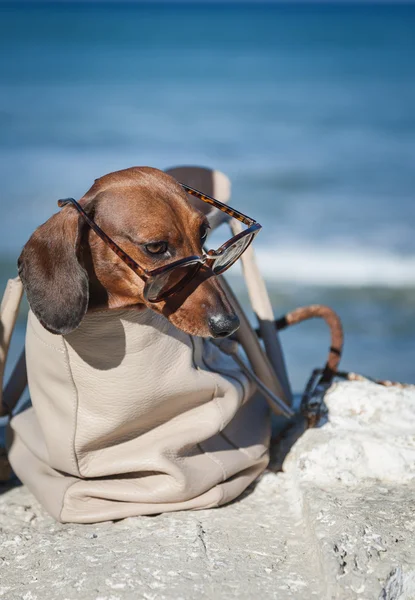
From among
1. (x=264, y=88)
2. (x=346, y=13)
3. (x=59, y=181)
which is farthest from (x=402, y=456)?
(x=346, y=13)

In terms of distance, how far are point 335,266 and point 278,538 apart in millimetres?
5580

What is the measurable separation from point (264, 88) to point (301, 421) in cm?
1321

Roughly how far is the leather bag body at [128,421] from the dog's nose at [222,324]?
29cm

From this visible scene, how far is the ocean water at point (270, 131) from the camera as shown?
736 cm

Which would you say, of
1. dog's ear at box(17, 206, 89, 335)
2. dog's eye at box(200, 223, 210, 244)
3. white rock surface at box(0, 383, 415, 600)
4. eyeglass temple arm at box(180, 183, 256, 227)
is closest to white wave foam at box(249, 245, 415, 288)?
white rock surface at box(0, 383, 415, 600)

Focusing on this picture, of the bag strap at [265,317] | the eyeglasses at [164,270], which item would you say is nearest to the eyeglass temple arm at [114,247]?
the eyeglasses at [164,270]

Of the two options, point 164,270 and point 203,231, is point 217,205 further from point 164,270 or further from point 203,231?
point 164,270

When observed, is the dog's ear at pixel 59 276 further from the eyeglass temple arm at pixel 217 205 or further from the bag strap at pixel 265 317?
the bag strap at pixel 265 317

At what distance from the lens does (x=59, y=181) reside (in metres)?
10.2

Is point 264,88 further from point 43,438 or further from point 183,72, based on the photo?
point 43,438

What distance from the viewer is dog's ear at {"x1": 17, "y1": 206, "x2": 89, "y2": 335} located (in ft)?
7.28

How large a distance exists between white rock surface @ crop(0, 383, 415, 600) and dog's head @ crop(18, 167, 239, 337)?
618mm

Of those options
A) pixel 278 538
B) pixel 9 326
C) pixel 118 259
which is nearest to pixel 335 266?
pixel 9 326

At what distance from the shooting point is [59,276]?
87.7 inches
